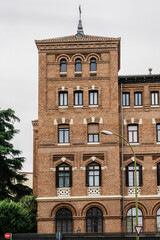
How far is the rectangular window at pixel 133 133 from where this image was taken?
155ft

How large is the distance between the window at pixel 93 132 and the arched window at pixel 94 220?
20.3ft

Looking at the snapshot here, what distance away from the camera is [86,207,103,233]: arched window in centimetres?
4462

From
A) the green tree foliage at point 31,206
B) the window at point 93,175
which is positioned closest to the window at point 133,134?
the window at point 93,175

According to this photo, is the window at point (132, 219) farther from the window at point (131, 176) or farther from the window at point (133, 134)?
the window at point (133, 134)

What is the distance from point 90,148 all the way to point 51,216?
6.95 m

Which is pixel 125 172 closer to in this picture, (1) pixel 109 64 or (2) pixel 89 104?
(2) pixel 89 104

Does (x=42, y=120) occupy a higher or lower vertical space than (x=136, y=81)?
lower

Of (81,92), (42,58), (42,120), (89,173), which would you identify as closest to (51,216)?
(89,173)

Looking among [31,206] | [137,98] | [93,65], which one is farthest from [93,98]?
[31,206]

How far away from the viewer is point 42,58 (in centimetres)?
4778

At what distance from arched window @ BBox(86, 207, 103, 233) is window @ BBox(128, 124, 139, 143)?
284 inches

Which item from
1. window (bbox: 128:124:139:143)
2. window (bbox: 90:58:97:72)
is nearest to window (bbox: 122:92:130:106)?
window (bbox: 128:124:139:143)

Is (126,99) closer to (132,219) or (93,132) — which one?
(93,132)

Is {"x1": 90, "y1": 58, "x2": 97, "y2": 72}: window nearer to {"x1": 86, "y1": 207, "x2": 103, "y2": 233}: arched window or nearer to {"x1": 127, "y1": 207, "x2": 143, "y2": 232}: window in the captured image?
{"x1": 86, "y1": 207, "x2": 103, "y2": 233}: arched window
